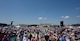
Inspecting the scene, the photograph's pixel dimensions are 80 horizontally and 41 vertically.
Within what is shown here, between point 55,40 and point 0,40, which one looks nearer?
point 0,40

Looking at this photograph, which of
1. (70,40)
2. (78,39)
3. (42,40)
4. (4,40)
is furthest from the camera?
(78,39)

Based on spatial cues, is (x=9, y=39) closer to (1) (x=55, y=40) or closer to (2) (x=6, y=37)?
(2) (x=6, y=37)

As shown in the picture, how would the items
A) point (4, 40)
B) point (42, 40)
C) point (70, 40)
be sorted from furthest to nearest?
point (42, 40)
point (70, 40)
point (4, 40)

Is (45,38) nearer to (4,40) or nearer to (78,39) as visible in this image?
(78,39)

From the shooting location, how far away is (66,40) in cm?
969

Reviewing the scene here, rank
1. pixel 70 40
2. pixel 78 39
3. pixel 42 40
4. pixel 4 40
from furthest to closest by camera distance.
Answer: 1. pixel 78 39
2. pixel 42 40
3. pixel 70 40
4. pixel 4 40

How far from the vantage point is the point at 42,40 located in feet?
41.1

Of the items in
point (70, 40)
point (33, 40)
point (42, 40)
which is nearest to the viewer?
point (70, 40)

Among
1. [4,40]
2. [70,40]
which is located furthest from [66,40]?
[4,40]

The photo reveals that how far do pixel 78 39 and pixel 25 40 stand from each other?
6.19 metres

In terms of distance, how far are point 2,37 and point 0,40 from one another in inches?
10.9

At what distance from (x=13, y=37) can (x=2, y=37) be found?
32.2 inches

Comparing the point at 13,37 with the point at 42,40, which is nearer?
the point at 13,37

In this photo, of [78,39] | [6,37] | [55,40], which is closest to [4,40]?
[6,37]
